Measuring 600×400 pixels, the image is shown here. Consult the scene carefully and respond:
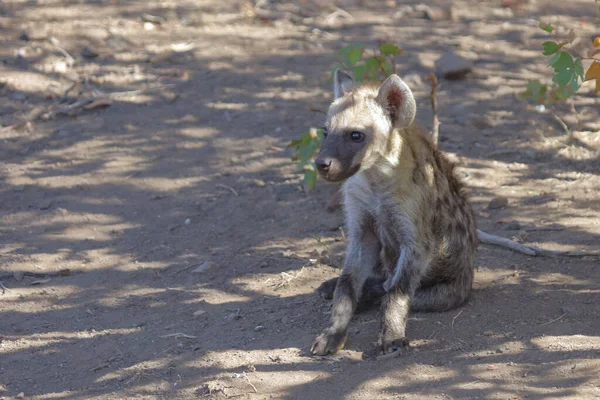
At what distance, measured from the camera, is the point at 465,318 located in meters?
4.14

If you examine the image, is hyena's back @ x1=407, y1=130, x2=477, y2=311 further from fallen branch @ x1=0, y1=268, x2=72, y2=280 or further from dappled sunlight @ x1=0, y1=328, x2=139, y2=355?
fallen branch @ x1=0, y1=268, x2=72, y2=280

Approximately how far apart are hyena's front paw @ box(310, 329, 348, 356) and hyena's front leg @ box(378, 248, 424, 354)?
18 centimetres

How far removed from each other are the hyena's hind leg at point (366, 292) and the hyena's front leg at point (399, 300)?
174 mm

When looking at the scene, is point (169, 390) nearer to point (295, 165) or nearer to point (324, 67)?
point (295, 165)

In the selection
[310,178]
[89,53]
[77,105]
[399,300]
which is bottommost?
[399,300]

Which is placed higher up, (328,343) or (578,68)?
(578,68)

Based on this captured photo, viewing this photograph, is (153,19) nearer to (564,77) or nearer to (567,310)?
(564,77)

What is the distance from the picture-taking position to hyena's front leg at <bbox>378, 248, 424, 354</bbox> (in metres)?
3.84

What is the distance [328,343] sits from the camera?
152 inches

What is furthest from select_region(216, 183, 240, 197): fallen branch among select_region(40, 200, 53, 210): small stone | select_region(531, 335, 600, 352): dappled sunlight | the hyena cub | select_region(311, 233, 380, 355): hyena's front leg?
select_region(531, 335, 600, 352): dappled sunlight

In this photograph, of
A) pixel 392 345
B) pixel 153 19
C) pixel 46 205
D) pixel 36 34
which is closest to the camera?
pixel 392 345

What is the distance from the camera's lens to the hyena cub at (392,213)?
3.95 metres

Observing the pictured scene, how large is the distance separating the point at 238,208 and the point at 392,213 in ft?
5.60

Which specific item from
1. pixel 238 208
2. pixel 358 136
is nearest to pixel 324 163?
pixel 358 136
